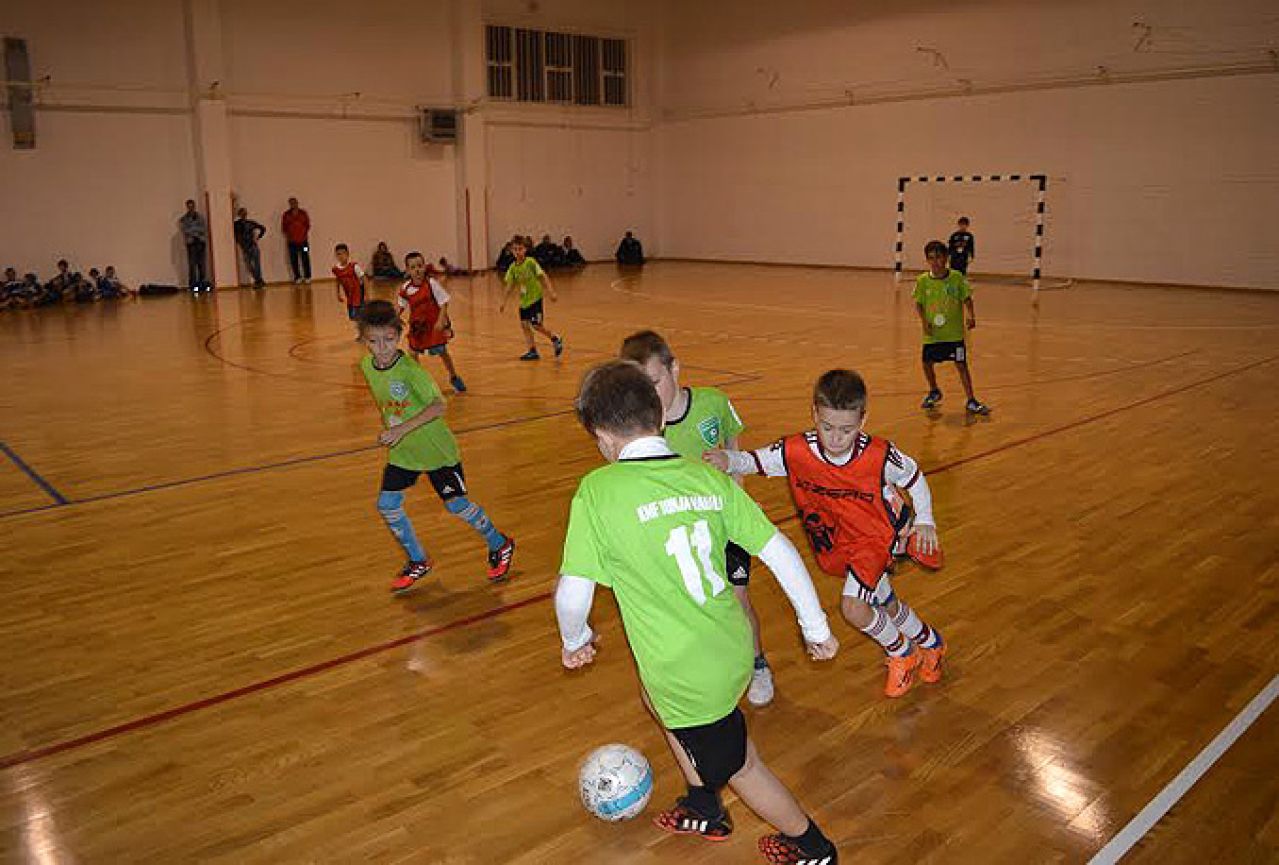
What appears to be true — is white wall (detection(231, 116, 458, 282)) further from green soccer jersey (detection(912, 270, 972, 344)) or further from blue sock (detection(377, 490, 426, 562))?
blue sock (detection(377, 490, 426, 562))

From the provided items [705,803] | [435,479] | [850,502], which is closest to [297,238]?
[435,479]

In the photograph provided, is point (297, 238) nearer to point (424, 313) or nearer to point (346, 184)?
point (346, 184)

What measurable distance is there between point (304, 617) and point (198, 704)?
0.90m

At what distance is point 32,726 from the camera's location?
398 centimetres

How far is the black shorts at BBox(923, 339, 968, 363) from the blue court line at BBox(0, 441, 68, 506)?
23.1ft

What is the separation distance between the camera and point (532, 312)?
1284cm

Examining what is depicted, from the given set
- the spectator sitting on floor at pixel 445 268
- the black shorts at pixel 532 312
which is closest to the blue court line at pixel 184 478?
the black shorts at pixel 532 312

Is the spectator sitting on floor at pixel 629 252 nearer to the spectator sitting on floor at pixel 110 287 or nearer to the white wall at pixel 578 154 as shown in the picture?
the white wall at pixel 578 154

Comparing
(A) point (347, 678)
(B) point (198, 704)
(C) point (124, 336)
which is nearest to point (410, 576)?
(A) point (347, 678)

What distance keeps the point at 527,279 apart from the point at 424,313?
2087mm

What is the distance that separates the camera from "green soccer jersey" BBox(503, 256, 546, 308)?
12672 millimetres

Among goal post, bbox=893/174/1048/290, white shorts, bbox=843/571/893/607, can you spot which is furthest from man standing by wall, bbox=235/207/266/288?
white shorts, bbox=843/571/893/607

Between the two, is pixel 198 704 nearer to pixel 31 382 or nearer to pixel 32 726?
pixel 32 726

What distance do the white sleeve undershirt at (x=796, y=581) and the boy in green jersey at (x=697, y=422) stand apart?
1.00 metres
